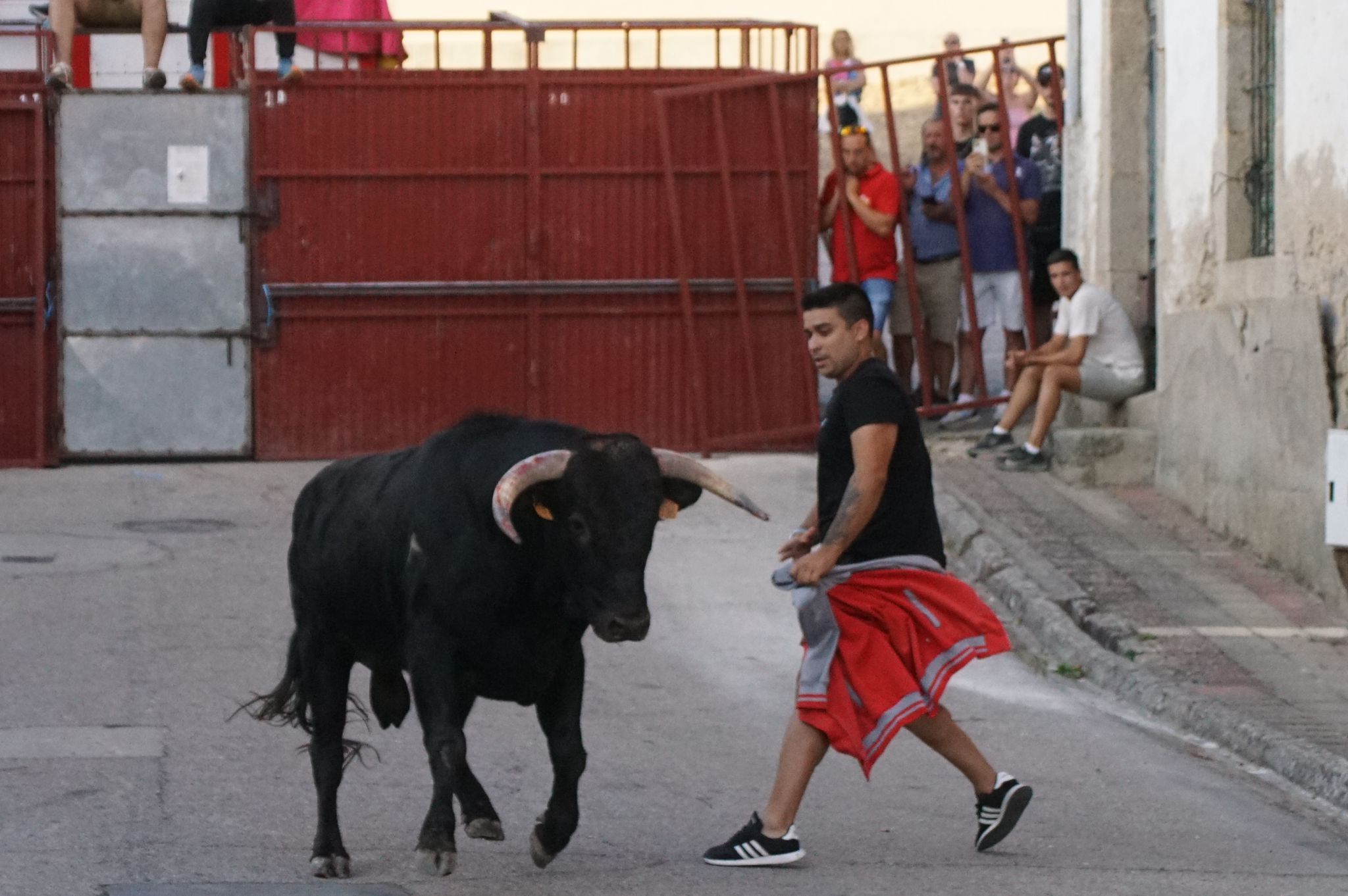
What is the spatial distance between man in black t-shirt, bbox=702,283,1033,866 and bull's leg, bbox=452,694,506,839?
67 centimetres

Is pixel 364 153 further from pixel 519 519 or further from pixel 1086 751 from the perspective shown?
pixel 519 519

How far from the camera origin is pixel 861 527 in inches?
252

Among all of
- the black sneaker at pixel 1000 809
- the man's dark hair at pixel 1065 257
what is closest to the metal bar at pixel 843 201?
the man's dark hair at pixel 1065 257

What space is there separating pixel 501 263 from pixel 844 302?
32.2 ft

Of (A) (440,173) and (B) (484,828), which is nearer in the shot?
(B) (484,828)

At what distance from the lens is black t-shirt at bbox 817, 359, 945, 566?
6.50m

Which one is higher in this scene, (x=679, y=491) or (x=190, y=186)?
(x=190, y=186)

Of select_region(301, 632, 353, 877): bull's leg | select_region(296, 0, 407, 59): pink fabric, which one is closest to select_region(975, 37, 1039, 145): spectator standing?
select_region(296, 0, 407, 59): pink fabric

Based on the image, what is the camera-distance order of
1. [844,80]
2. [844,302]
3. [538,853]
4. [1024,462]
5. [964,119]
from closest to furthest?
[538,853] → [844,302] → [1024,462] → [964,119] → [844,80]

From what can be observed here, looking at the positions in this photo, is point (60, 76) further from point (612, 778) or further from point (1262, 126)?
point (612, 778)

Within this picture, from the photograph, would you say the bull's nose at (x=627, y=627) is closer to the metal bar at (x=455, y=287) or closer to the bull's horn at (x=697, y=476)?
the bull's horn at (x=697, y=476)

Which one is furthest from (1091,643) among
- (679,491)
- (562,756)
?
(562,756)

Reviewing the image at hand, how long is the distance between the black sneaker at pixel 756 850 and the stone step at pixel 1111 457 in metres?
7.91

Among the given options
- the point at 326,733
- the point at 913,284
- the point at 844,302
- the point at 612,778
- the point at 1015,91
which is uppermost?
the point at 1015,91
